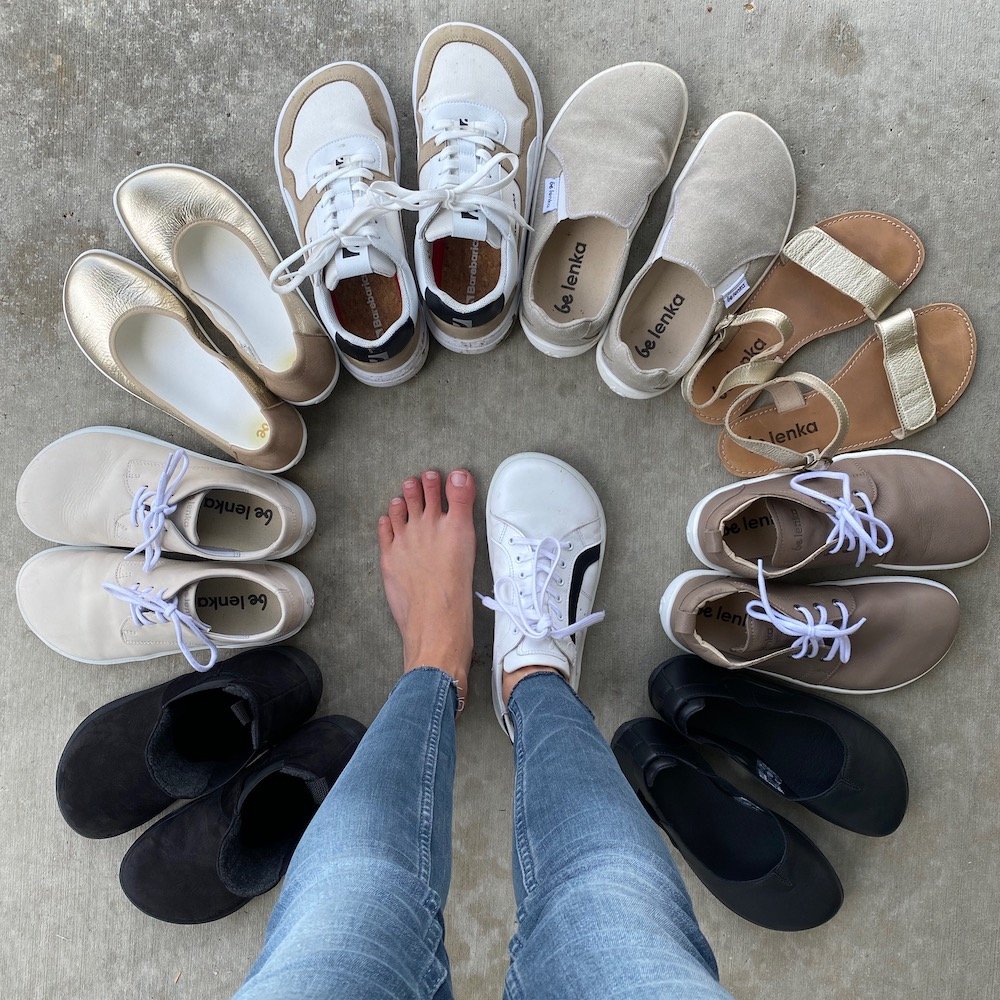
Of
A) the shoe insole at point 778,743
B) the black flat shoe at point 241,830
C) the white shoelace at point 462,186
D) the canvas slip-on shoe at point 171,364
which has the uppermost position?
the white shoelace at point 462,186

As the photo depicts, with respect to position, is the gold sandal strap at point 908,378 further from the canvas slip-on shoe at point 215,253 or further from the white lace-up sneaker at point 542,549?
the canvas slip-on shoe at point 215,253

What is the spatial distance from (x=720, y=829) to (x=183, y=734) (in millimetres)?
833

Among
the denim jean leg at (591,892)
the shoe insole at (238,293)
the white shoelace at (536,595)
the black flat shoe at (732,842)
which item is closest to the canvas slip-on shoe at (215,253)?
the shoe insole at (238,293)

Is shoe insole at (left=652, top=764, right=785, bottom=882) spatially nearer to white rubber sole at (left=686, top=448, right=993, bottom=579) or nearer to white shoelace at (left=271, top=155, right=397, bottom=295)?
white rubber sole at (left=686, top=448, right=993, bottom=579)

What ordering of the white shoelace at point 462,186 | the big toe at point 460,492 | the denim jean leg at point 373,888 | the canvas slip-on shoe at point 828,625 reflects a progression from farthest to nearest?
the big toe at point 460,492 → the canvas slip-on shoe at point 828,625 → the white shoelace at point 462,186 → the denim jean leg at point 373,888

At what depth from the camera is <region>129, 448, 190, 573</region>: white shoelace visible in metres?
1.02

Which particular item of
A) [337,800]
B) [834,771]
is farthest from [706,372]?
[337,800]

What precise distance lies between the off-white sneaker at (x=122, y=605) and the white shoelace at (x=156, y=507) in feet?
0.14

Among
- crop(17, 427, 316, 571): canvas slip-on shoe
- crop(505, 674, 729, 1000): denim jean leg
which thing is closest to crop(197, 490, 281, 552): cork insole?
crop(17, 427, 316, 571): canvas slip-on shoe

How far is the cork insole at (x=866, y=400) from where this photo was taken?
1.08m

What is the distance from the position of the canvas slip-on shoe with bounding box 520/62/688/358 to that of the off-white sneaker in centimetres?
61

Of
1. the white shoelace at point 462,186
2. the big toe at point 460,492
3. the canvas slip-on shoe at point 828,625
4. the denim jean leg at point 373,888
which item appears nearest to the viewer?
the denim jean leg at point 373,888

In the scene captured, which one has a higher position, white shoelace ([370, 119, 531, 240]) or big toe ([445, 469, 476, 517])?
white shoelace ([370, 119, 531, 240])

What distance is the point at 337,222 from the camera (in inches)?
39.2
